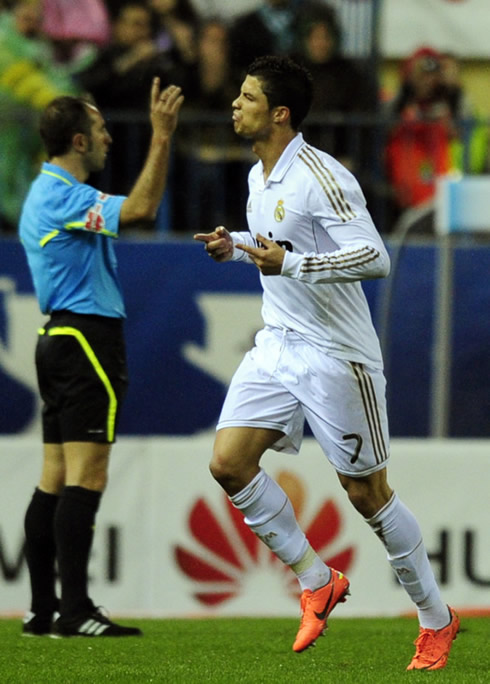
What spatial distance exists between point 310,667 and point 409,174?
5859 millimetres

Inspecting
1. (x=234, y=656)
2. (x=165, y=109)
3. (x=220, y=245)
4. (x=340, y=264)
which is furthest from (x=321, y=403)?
(x=165, y=109)

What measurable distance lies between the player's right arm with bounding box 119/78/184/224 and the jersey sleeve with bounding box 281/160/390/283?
3.49 feet

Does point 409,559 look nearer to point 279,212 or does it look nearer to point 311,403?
point 311,403

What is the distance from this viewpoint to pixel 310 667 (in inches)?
205

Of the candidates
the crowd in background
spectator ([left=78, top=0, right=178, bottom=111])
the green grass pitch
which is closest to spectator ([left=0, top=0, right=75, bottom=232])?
the crowd in background

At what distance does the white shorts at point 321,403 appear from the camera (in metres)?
5.24

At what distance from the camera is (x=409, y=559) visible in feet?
17.2

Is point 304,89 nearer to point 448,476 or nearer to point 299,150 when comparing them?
point 299,150

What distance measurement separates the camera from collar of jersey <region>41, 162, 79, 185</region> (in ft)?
20.7

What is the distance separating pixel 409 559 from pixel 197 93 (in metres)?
6.03

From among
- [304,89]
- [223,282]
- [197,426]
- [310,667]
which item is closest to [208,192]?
[223,282]

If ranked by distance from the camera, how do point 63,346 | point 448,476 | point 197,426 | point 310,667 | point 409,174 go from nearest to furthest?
point 310,667 → point 63,346 → point 448,476 → point 197,426 → point 409,174

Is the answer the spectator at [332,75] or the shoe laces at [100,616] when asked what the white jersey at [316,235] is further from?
the spectator at [332,75]

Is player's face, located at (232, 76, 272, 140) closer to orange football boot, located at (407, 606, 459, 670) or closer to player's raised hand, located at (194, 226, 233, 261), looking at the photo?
player's raised hand, located at (194, 226, 233, 261)
